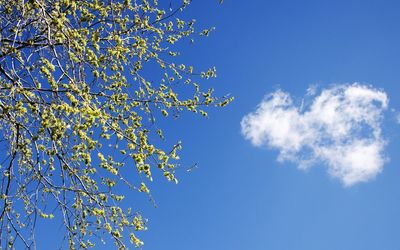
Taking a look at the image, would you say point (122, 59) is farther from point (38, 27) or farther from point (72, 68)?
point (72, 68)

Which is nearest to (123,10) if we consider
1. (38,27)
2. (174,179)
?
(38,27)

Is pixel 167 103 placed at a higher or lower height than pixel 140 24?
lower

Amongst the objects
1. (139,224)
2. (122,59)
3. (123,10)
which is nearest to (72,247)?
(139,224)

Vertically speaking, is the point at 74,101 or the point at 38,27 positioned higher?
the point at 38,27

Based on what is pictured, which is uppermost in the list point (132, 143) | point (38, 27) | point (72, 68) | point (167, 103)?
point (38, 27)

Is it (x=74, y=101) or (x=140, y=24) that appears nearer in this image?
(x=74, y=101)

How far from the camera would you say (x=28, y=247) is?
679 cm

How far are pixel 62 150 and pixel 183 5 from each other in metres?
3.68

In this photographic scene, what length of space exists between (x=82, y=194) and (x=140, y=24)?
3121 millimetres

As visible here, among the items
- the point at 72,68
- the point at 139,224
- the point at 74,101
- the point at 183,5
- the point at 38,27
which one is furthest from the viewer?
the point at 183,5

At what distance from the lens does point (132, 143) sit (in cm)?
636

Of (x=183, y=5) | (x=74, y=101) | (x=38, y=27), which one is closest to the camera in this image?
(x=74, y=101)

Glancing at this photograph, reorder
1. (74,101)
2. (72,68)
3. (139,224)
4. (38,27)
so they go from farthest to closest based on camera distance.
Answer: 1. (38,27)
2. (139,224)
3. (72,68)
4. (74,101)

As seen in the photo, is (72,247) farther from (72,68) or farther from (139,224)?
(72,68)
